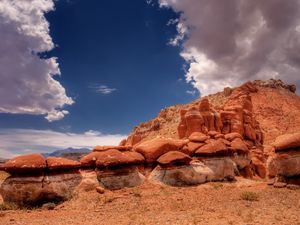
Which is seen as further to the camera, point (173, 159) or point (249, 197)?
point (173, 159)

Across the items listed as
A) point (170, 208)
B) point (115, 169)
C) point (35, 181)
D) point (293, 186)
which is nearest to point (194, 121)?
point (293, 186)

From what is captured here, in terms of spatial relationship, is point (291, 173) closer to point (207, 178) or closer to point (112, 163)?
point (207, 178)

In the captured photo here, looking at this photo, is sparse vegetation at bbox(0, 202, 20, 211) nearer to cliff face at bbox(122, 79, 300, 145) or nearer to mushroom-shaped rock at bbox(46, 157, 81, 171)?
mushroom-shaped rock at bbox(46, 157, 81, 171)

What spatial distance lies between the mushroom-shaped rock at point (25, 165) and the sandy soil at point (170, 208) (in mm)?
2158

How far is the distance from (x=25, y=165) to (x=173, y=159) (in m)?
8.93

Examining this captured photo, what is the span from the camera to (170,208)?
1390 cm

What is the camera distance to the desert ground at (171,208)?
11.8m

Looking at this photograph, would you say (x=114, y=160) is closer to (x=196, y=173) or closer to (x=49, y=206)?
(x=49, y=206)

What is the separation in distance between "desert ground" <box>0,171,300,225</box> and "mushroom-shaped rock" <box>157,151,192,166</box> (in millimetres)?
1712

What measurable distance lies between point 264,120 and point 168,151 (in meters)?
48.2

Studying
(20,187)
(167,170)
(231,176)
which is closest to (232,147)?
(231,176)

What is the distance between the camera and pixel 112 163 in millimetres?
17547

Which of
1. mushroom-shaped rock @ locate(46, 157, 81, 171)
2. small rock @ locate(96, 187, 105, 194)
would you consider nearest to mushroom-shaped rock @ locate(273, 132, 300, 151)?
small rock @ locate(96, 187, 105, 194)

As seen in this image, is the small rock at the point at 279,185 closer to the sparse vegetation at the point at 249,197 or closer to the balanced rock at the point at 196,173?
the balanced rock at the point at 196,173
